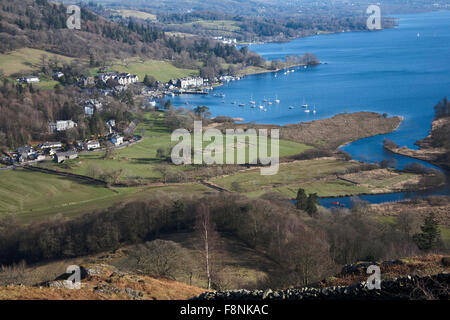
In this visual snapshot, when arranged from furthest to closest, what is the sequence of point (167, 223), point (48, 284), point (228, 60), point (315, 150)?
point (228, 60) < point (315, 150) < point (167, 223) < point (48, 284)

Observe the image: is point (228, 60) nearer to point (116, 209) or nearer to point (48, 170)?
point (48, 170)

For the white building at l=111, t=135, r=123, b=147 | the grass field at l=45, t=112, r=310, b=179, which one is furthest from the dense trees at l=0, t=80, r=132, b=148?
the grass field at l=45, t=112, r=310, b=179

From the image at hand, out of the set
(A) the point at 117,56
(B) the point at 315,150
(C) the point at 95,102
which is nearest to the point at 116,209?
(B) the point at 315,150

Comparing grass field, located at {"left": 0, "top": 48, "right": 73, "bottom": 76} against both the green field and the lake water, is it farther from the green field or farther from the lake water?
the green field

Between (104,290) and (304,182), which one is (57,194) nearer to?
(304,182)

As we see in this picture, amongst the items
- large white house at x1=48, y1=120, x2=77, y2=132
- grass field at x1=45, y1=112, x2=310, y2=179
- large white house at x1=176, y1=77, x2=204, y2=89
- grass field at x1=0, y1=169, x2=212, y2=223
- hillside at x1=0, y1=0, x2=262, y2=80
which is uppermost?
hillside at x1=0, y1=0, x2=262, y2=80
